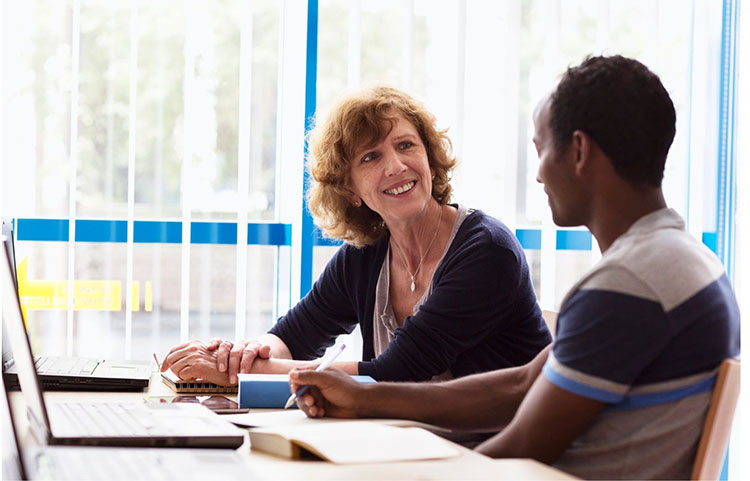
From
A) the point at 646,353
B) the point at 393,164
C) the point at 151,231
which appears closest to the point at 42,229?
the point at 151,231

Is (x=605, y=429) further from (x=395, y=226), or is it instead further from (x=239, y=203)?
(x=239, y=203)

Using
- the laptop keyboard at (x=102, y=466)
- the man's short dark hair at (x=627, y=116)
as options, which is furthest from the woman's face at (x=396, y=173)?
the laptop keyboard at (x=102, y=466)

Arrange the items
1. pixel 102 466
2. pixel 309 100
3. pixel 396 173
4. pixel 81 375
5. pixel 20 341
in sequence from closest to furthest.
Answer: pixel 102 466 < pixel 20 341 < pixel 81 375 < pixel 396 173 < pixel 309 100

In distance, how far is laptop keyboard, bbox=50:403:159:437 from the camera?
3.92 feet

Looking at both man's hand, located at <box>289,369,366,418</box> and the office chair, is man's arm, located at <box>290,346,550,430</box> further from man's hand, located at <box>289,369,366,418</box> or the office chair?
the office chair

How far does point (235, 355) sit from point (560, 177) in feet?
2.90

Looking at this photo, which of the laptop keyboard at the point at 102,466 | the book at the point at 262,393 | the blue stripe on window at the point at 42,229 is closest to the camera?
the laptop keyboard at the point at 102,466

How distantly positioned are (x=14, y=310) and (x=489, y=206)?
235 centimetres

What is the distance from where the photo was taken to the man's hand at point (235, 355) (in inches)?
72.8

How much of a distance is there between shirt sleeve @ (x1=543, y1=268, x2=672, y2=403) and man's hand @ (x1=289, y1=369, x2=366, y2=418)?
39 centimetres

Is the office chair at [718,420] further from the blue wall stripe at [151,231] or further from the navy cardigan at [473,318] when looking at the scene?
the blue wall stripe at [151,231]

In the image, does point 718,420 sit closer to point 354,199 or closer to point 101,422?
point 101,422

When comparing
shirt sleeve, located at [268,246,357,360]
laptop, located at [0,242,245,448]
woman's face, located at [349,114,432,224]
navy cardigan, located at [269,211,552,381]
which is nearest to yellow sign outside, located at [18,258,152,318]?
shirt sleeve, located at [268,246,357,360]

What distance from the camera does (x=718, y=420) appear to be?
3.67ft
